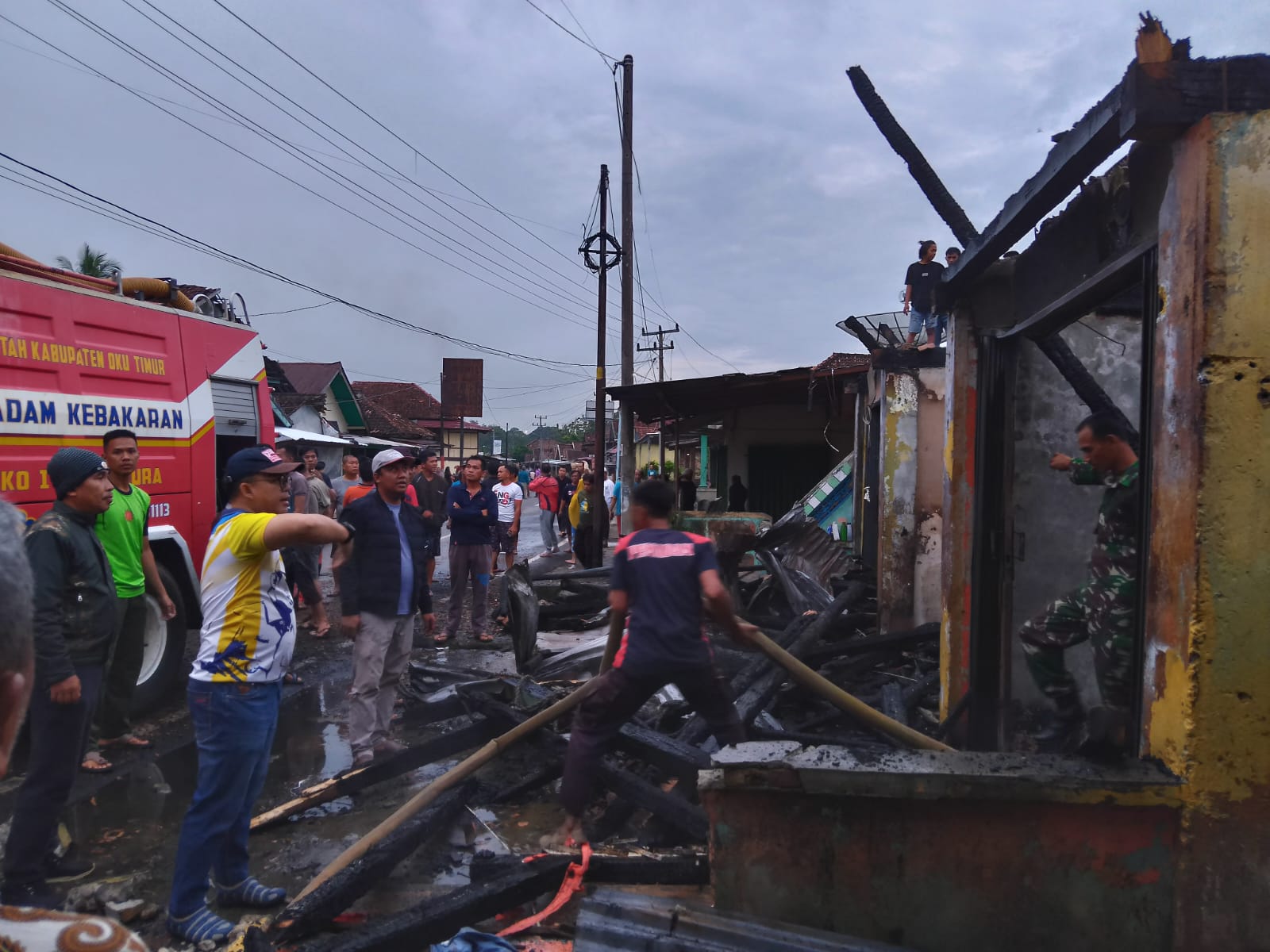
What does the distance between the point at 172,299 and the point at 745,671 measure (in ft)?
17.0

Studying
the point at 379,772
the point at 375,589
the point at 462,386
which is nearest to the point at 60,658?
the point at 379,772

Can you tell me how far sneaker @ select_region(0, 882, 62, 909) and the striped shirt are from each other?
3.74ft

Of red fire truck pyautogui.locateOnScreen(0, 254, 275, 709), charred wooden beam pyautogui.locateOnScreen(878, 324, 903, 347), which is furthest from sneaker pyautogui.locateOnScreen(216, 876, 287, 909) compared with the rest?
charred wooden beam pyautogui.locateOnScreen(878, 324, 903, 347)

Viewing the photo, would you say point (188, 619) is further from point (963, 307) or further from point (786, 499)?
point (786, 499)

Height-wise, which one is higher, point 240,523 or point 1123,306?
point 1123,306

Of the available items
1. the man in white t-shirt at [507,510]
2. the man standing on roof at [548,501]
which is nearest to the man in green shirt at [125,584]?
the man in white t-shirt at [507,510]

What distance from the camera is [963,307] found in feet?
15.6

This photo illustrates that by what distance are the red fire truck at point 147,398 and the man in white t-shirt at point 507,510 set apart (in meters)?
3.94

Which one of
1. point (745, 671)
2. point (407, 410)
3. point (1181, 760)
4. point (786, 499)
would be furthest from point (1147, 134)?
point (407, 410)

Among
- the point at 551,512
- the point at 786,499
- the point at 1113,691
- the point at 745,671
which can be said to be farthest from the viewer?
the point at 786,499

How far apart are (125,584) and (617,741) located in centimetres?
286

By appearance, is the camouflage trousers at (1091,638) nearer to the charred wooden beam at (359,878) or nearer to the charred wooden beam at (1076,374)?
the charred wooden beam at (1076,374)

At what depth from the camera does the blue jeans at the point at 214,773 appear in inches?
114

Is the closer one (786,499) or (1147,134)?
(1147,134)
